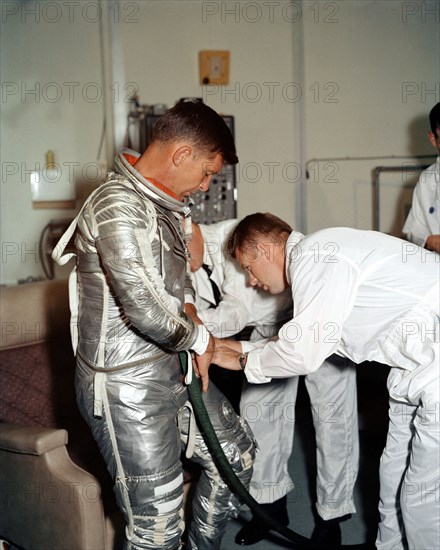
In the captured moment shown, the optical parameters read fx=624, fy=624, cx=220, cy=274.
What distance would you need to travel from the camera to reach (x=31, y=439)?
190 centimetres

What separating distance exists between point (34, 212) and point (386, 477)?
8.59 feet

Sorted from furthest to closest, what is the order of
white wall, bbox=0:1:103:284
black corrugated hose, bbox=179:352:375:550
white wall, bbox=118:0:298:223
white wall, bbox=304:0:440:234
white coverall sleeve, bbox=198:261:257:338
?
white wall, bbox=304:0:440:234
white wall, bbox=118:0:298:223
white wall, bbox=0:1:103:284
white coverall sleeve, bbox=198:261:257:338
black corrugated hose, bbox=179:352:375:550

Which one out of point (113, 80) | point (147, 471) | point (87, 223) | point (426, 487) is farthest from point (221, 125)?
point (113, 80)

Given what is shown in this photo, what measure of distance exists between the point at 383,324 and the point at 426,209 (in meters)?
1.50

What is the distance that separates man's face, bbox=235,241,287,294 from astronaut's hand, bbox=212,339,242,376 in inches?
9.3

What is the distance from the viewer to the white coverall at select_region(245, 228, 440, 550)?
5.54 feet

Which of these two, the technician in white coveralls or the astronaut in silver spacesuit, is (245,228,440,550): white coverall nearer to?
the technician in white coveralls

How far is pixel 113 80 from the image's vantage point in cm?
367

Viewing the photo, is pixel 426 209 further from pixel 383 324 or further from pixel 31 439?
pixel 31 439

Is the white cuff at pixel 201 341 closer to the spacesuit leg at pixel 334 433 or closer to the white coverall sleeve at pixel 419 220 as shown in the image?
the spacesuit leg at pixel 334 433

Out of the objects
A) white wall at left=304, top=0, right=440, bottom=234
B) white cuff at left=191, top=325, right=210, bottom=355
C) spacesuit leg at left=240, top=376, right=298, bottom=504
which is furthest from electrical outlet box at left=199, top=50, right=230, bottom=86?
white cuff at left=191, top=325, right=210, bottom=355

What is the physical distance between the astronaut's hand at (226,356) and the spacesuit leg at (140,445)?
26 centimetres

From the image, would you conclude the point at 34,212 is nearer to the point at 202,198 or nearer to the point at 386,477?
the point at 202,198

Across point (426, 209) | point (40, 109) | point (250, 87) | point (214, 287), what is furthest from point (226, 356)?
point (250, 87)
